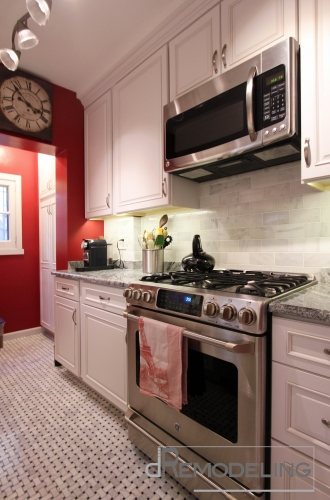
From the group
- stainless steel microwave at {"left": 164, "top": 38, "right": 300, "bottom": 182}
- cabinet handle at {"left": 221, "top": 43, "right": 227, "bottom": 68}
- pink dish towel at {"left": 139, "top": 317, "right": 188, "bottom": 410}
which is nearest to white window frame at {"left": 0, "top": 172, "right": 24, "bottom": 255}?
stainless steel microwave at {"left": 164, "top": 38, "right": 300, "bottom": 182}

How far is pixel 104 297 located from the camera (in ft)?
5.99

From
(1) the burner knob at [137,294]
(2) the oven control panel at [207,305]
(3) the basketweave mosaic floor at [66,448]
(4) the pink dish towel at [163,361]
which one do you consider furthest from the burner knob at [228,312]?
(3) the basketweave mosaic floor at [66,448]

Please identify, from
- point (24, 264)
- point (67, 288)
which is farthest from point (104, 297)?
point (24, 264)

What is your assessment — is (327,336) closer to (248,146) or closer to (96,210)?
(248,146)

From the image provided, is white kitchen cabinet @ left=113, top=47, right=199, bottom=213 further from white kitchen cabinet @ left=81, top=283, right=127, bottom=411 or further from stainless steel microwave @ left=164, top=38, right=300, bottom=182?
white kitchen cabinet @ left=81, top=283, right=127, bottom=411

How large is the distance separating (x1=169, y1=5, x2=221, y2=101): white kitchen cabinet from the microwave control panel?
40 centimetres

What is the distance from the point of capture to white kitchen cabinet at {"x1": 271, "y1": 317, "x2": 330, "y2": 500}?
825 mm

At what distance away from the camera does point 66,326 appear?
2.32 metres

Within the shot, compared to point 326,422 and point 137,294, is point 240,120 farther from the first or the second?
point 326,422

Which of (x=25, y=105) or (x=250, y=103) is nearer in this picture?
(x=250, y=103)

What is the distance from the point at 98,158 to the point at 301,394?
7.86 feet

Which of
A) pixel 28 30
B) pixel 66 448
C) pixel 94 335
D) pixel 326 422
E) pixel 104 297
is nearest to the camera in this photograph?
pixel 326 422

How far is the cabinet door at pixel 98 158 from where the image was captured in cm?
238

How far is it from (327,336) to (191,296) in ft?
1.68
